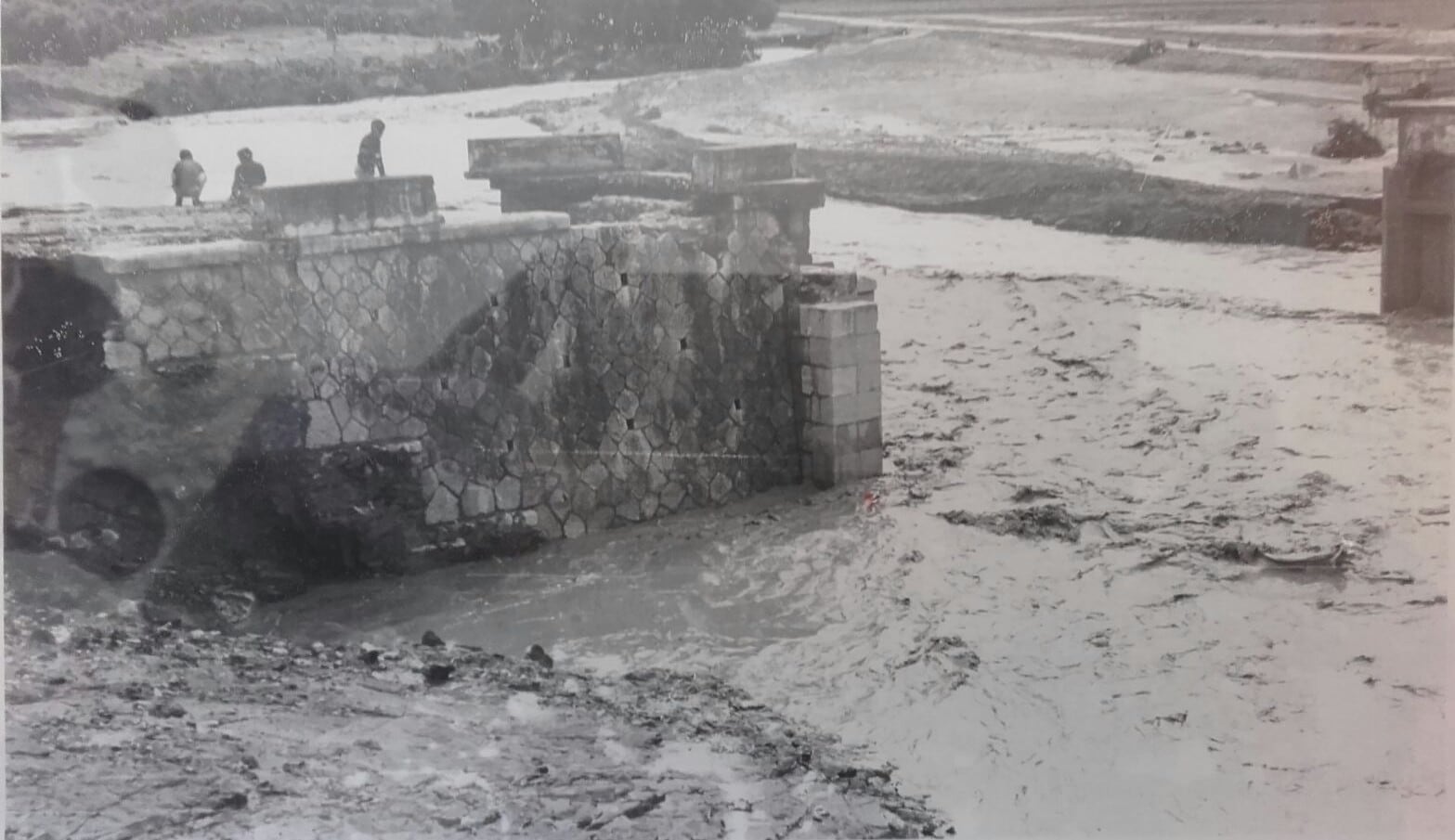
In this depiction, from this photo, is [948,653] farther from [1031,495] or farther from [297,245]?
[297,245]

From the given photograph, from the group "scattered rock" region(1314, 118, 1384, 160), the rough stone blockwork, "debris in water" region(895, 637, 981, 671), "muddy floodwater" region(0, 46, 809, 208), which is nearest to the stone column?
the rough stone blockwork

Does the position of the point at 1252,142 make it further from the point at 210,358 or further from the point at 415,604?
the point at 210,358

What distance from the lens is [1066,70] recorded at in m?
3.21

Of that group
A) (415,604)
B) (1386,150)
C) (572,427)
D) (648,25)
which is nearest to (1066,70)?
(1386,150)

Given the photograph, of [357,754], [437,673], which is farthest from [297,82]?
[357,754]

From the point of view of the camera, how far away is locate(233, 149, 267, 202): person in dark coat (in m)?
2.96

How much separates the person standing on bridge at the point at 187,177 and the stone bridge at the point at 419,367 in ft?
0.19

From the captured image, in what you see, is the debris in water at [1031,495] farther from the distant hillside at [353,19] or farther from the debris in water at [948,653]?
the distant hillside at [353,19]

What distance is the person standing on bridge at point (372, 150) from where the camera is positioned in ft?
9.88

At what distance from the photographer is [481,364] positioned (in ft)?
10.9

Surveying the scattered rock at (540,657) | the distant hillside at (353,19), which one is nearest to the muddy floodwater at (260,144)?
the distant hillside at (353,19)

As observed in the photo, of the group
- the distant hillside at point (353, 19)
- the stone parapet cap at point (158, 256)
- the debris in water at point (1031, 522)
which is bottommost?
the debris in water at point (1031, 522)

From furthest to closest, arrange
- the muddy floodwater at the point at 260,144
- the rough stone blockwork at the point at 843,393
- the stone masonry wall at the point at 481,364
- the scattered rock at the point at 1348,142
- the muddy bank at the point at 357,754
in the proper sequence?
the rough stone blockwork at the point at 843,393 < the scattered rock at the point at 1348,142 < the stone masonry wall at the point at 481,364 < the muddy floodwater at the point at 260,144 < the muddy bank at the point at 357,754

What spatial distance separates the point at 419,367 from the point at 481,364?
0.15 m
